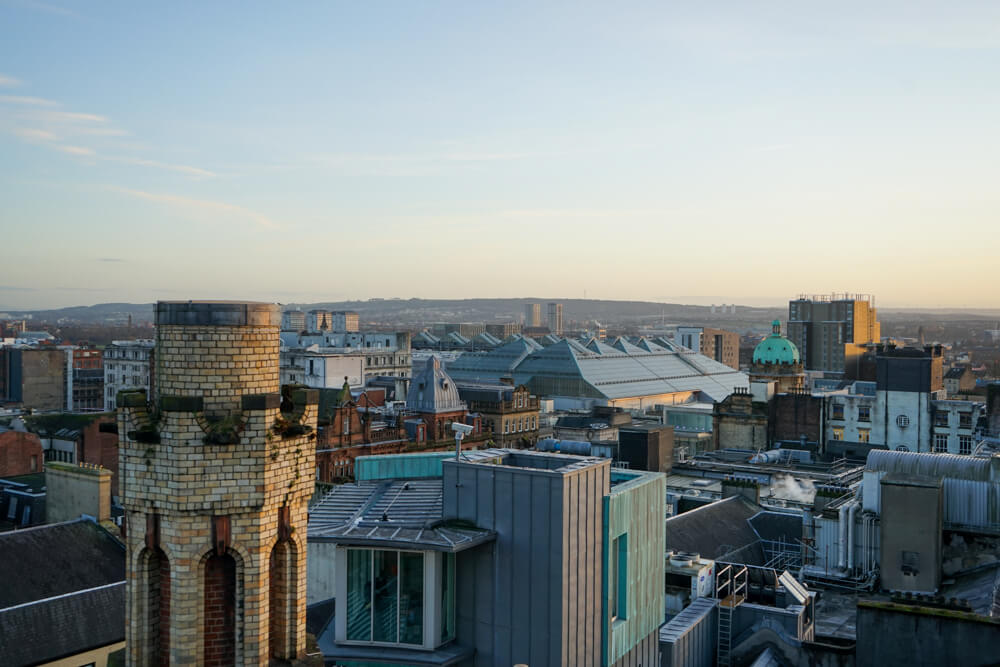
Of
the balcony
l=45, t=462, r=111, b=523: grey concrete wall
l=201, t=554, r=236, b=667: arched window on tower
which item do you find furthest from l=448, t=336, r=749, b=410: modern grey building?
l=201, t=554, r=236, b=667: arched window on tower

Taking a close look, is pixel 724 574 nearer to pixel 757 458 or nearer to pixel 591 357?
pixel 757 458

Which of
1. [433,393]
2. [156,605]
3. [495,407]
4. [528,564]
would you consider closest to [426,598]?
[528,564]

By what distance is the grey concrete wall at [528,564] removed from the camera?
21.3 metres

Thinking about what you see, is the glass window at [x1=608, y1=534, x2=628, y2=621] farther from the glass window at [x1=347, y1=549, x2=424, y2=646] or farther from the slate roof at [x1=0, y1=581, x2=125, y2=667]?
the slate roof at [x1=0, y1=581, x2=125, y2=667]

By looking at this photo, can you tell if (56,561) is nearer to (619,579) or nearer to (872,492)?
(619,579)

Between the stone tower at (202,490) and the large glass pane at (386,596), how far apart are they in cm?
602

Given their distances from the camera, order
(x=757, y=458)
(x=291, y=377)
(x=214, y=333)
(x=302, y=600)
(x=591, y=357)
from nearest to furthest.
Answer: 1. (x=214, y=333)
2. (x=302, y=600)
3. (x=757, y=458)
4. (x=291, y=377)
5. (x=591, y=357)

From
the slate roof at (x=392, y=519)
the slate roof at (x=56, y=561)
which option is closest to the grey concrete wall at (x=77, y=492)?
the slate roof at (x=56, y=561)

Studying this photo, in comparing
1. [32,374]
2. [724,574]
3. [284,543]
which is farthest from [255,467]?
[32,374]

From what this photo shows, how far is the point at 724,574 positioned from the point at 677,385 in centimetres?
12999

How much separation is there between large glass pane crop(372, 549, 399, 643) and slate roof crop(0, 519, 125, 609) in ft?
74.6

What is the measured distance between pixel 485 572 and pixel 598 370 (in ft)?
429

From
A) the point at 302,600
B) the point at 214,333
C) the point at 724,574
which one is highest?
the point at 214,333

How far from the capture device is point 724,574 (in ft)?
114
